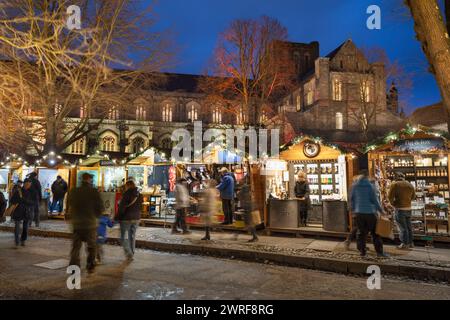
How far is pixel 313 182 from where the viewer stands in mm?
13430

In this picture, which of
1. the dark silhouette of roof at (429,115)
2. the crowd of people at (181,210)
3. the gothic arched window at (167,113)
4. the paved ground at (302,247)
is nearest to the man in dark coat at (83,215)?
the crowd of people at (181,210)

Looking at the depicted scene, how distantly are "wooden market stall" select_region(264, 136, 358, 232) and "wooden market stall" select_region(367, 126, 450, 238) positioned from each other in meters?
1.18

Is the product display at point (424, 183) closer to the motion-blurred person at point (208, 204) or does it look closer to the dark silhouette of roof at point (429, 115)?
the motion-blurred person at point (208, 204)

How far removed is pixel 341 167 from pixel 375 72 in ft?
102

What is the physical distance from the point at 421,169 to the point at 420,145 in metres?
1.98

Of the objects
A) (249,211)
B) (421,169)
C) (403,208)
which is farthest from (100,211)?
(421,169)

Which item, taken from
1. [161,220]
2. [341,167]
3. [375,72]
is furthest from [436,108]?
[161,220]

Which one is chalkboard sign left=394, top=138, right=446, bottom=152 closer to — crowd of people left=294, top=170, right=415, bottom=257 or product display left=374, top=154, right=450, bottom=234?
product display left=374, top=154, right=450, bottom=234

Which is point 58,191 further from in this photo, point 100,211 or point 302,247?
point 302,247

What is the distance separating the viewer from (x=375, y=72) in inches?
1499

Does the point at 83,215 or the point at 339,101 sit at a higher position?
the point at 339,101

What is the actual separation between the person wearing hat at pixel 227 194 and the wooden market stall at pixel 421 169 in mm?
4720

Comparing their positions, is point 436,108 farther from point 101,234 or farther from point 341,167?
point 101,234

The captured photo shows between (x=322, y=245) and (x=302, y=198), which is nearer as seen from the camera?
(x=322, y=245)
